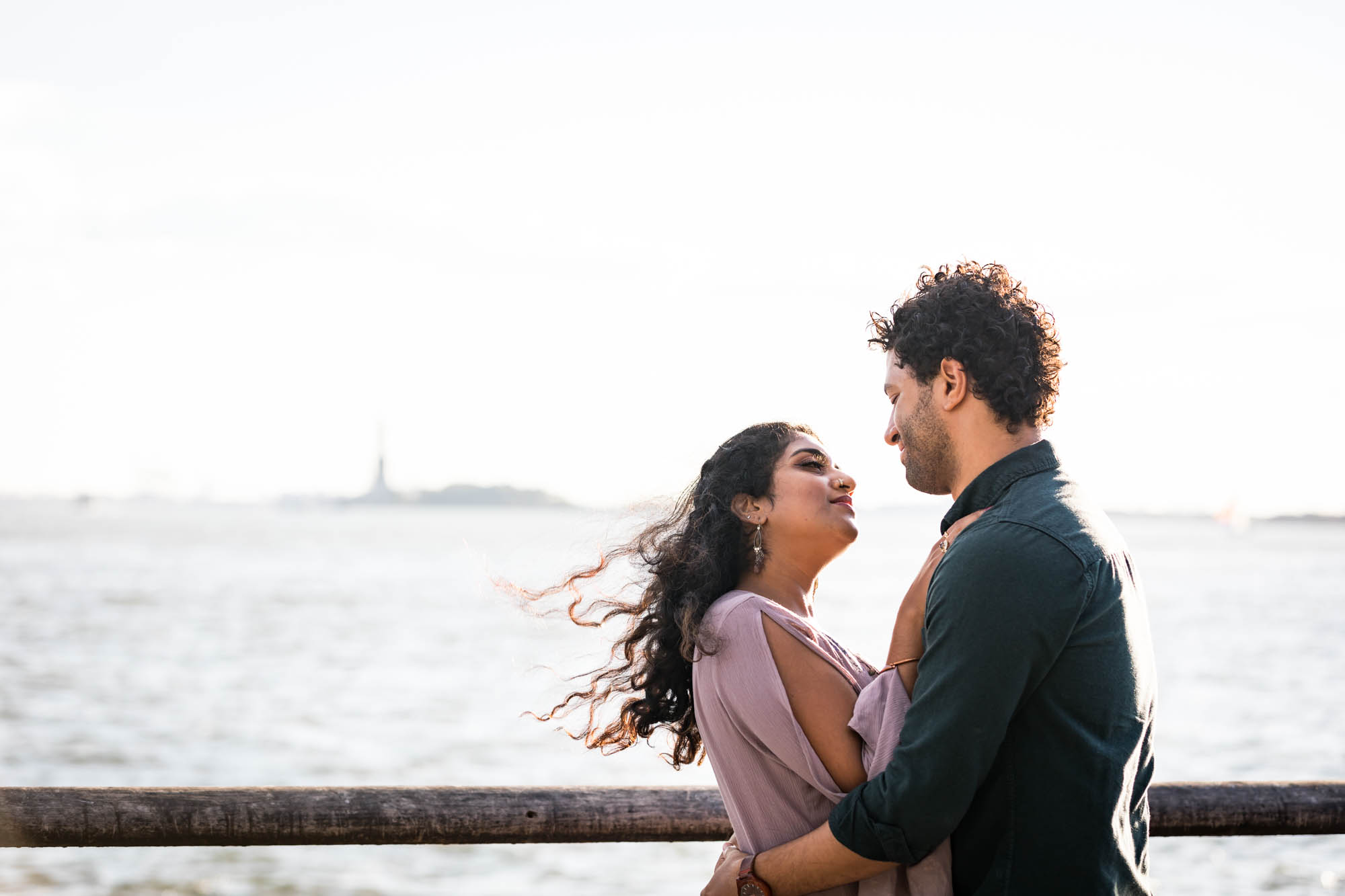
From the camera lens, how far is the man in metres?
1.93

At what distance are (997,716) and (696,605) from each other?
81 centimetres

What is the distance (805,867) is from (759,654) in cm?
43

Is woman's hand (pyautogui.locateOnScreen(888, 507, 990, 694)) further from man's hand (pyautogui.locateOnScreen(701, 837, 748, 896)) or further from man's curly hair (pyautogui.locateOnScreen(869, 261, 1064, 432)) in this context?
man's hand (pyautogui.locateOnScreen(701, 837, 748, 896))

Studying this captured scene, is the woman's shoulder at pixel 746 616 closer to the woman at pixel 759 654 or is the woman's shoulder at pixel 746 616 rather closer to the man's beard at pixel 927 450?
the woman at pixel 759 654

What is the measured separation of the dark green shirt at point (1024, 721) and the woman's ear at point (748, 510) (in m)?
0.70

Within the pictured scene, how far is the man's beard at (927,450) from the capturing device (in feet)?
7.59

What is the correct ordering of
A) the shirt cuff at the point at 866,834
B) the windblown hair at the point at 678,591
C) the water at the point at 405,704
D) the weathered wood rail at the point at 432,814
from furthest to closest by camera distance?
the water at the point at 405,704 < the windblown hair at the point at 678,591 < the weathered wood rail at the point at 432,814 < the shirt cuff at the point at 866,834

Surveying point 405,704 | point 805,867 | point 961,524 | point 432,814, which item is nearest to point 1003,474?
point 961,524

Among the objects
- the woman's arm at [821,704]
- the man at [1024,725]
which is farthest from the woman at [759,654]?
the man at [1024,725]

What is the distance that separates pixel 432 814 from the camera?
2730 mm

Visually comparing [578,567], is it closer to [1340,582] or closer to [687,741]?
[687,741]

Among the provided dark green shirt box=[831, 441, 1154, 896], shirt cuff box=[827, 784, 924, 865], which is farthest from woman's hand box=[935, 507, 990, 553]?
shirt cuff box=[827, 784, 924, 865]

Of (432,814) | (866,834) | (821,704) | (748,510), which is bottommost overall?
(432,814)

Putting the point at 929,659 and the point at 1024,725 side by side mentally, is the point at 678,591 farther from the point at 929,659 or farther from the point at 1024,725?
the point at 1024,725
